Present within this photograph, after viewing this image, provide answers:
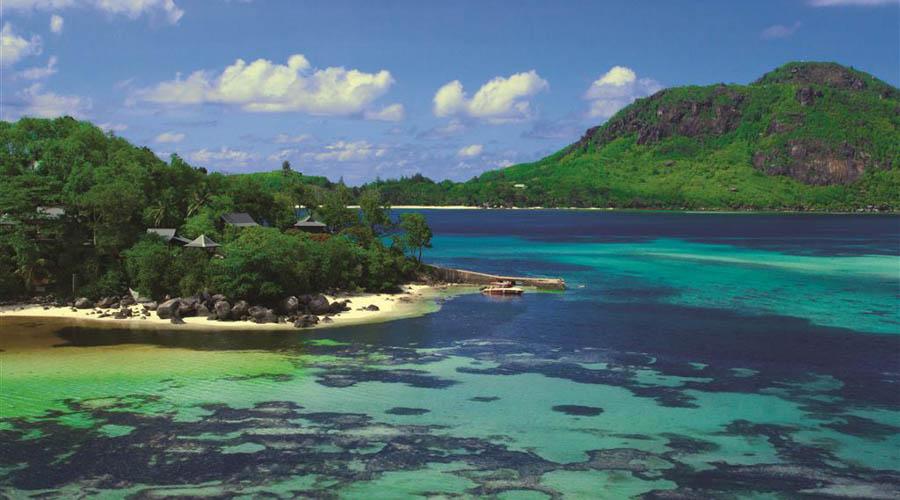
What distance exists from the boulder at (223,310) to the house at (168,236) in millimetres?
12305

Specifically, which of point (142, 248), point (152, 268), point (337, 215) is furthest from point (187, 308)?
point (337, 215)

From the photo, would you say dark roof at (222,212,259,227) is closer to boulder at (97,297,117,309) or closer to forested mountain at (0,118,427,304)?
forested mountain at (0,118,427,304)

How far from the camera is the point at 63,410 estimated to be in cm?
3431

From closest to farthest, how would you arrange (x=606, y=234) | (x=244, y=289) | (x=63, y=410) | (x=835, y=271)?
1. (x=63, y=410)
2. (x=244, y=289)
3. (x=835, y=271)
4. (x=606, y=234)

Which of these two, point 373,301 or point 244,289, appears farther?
point 373,301

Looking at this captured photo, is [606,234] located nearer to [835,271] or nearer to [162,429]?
[835,271]

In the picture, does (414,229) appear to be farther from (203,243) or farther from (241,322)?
(241,322)

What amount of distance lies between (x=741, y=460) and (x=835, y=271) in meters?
78.3

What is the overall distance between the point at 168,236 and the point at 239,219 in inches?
484

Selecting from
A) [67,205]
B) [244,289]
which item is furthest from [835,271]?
[67,205]

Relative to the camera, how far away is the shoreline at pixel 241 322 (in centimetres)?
5434

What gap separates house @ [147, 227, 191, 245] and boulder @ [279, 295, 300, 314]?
13937 mm

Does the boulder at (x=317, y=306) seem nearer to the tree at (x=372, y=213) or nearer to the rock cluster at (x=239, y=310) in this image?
the rock cluster at (x=239, y=310)

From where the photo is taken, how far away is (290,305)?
190 feet
